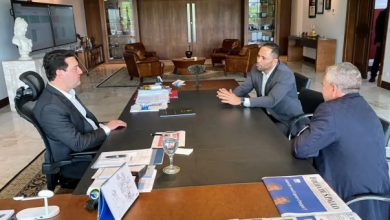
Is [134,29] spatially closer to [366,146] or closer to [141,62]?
[141,62]

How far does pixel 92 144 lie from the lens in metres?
2.14

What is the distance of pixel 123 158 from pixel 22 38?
196 inches

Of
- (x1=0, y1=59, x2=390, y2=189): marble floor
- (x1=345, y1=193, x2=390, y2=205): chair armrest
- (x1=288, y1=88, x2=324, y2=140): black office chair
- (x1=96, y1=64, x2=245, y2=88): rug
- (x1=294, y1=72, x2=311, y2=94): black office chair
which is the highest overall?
(x1=294, y1=72, x2=311, y2=94): black office chair

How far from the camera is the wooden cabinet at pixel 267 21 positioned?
11.3 metres

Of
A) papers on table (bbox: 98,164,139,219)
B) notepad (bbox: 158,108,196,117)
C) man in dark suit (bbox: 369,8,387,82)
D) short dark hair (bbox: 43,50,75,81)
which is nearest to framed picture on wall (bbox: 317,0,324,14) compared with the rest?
man in dark suit (bbox: 369,8,387,82)

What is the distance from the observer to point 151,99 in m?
2.96

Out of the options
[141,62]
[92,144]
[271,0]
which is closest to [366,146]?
[92,144]

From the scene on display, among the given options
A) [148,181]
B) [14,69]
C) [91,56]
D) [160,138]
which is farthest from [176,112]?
Result: [91,56]

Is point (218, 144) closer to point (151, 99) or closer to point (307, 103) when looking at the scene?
point (151, 99)

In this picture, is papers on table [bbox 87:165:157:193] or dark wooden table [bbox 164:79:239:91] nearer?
papers on table [bbox 87:165:157:193]

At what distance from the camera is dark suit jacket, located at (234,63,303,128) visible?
8.91 ft

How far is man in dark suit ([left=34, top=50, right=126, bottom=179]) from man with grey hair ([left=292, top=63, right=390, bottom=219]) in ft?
4.11

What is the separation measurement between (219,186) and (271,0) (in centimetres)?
1108

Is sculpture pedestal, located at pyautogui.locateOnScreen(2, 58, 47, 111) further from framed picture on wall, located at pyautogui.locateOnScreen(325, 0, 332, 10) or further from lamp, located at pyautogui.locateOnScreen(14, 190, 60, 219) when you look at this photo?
framed picture on wall, located at pyautogui.locateOnScreen(325, 0, 332, 10)
